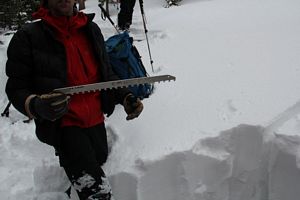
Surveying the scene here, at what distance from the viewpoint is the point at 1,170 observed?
14.0 ft

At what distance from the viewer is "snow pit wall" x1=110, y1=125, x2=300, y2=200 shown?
3.35 metres

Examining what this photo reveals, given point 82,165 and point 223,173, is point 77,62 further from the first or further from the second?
point 223,173

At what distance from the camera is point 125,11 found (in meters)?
8.68

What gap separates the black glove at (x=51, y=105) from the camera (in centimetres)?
267

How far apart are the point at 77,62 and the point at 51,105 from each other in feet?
1.94

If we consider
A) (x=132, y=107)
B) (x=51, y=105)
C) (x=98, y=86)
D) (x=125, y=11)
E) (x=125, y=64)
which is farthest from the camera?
→ (x=125, y=11)

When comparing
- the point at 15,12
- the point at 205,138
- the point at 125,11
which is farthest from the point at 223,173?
the point at 15,12

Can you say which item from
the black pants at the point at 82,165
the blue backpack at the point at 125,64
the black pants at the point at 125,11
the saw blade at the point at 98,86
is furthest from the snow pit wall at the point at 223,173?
the black pants at the point at 125,11

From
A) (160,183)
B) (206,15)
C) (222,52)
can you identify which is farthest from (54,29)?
(206,15)

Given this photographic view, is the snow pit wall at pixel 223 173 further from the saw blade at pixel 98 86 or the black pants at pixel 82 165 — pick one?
the saw blade at pixel 98 86

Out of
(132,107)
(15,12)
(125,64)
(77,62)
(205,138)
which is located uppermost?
(77,62)

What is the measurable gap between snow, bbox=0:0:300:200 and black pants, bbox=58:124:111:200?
42cm

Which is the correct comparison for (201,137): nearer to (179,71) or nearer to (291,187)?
(291,187)

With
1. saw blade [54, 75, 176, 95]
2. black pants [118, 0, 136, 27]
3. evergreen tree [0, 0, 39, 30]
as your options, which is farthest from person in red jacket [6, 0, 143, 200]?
evergreen tree [0, 0, 39, 30]
